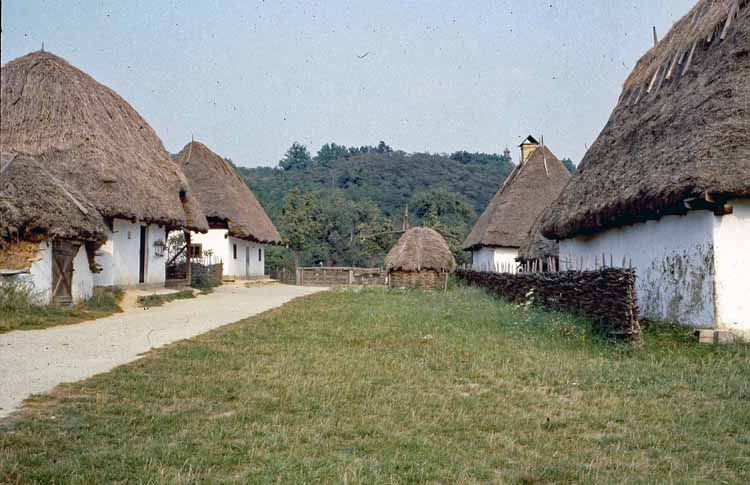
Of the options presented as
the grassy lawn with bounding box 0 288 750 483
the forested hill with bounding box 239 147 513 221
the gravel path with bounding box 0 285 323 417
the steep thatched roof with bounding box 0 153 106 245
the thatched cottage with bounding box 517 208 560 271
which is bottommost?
the grassy lawn with bounding box 0 288 750 483

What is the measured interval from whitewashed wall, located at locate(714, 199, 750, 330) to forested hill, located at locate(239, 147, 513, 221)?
4953 cm

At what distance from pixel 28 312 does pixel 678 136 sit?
12.1 meters

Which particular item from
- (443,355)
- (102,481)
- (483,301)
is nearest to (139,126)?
(483,301)

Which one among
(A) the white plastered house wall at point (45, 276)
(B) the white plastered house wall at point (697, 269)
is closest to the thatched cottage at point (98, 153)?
(A) the white plastered house wall at point (45, 276)

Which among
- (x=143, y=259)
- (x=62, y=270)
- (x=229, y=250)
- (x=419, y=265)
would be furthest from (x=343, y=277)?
(x=62, y=270)

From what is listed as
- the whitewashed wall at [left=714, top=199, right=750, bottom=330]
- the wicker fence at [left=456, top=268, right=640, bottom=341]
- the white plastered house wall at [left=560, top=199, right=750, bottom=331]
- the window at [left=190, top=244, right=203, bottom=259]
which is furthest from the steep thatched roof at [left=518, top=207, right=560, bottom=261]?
the window at [left=190, top=244, right=203, bottom=259]

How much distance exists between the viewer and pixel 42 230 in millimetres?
13633

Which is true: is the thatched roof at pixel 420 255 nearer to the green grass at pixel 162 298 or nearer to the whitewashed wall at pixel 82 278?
the green grass at pixel 162 298

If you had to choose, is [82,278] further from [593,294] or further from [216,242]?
[216,242]

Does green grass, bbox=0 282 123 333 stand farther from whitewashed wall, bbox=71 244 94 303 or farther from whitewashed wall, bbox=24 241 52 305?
whitewashed wall, bbox=71 244 94 303

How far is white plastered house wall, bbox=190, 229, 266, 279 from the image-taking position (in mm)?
31734

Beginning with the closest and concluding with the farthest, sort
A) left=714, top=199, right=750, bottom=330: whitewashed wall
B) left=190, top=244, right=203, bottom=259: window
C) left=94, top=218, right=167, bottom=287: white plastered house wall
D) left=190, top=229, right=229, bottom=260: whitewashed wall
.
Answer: left=714, top=199, right=750, bottom=330: whitewashed wall → left=94, top=218, right=167, bottom=287: white plastered house wall → left=190, top=244, right=203, bottom=259: window → left=190, top=229, right=229, bottom=260: whitewashed wall

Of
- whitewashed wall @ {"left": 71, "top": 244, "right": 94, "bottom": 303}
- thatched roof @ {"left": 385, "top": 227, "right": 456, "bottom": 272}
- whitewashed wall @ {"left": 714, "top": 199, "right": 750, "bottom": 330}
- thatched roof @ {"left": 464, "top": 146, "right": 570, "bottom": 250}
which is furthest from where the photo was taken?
thatched roof @ {"left": 464, "top": 146, "right": 570, "bottom": 250}

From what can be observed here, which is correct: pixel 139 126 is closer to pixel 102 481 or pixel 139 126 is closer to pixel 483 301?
pixel 483 301
